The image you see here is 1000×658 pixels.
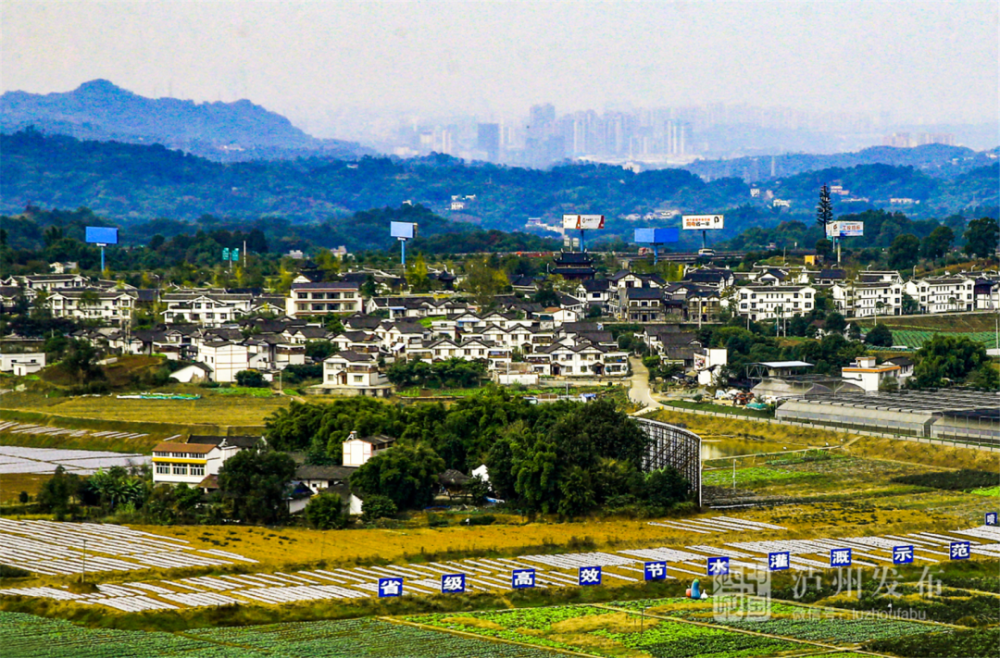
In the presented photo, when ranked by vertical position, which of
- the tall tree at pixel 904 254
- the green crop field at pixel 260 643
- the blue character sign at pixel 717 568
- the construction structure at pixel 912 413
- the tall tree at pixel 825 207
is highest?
the tall tree at pixel 825 207

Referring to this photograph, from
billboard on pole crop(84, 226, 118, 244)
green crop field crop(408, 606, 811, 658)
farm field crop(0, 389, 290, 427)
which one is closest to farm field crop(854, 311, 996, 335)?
farm field crop(0, 389, 290, 427)

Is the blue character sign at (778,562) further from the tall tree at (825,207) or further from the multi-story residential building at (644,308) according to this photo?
the tall tree at (825,207)

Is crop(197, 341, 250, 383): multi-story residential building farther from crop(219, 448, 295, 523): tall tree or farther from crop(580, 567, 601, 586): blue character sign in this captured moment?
crop(580, 567, 601, 586): blue character sign

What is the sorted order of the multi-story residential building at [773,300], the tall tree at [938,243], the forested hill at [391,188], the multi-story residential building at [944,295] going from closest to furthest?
the multi-story residential building at [773,300] < the multi-story residential building at [944,295] < the tall tree at [938,243] < the forested hill at [391,188]

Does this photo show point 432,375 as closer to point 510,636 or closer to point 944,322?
point 944,322

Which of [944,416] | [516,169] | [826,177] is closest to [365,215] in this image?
[516,169]

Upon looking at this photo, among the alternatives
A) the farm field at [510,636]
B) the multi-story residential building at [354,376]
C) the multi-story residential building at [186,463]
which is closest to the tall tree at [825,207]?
the multi-story residential building at [354,376]

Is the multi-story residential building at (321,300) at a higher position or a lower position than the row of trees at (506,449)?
higher

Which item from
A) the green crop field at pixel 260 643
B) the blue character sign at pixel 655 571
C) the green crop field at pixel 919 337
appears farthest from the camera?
the green crop field at pixel 919 337
